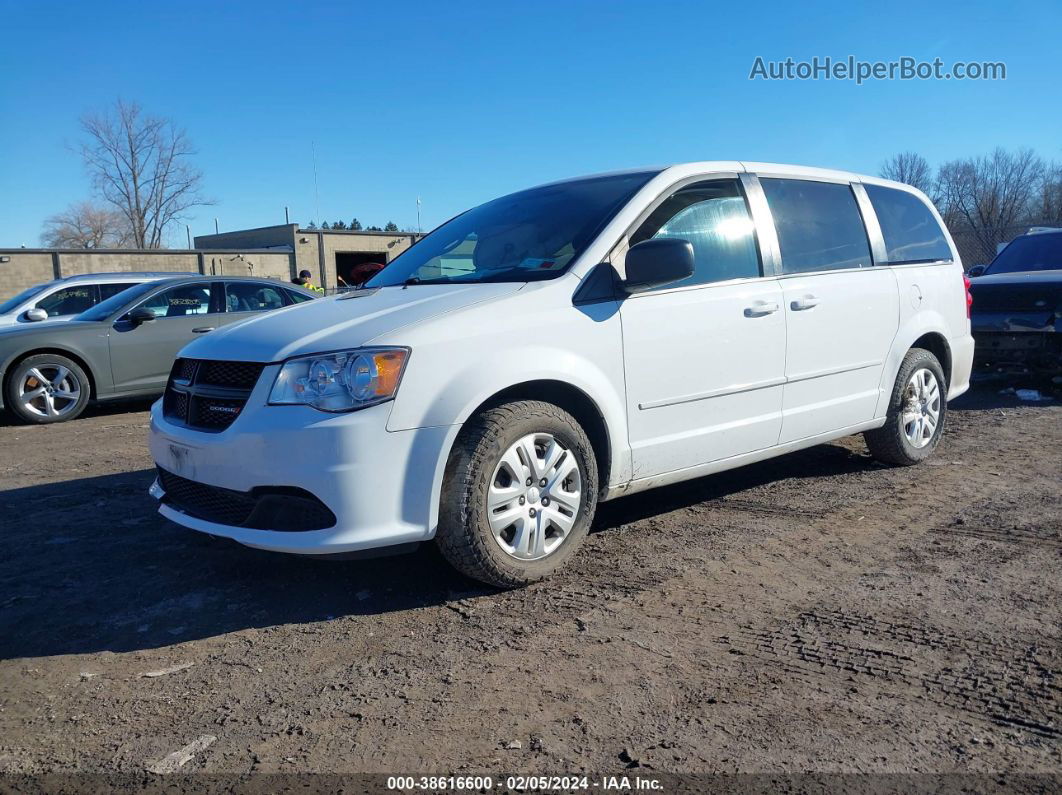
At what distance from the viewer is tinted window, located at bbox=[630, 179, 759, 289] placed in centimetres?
424

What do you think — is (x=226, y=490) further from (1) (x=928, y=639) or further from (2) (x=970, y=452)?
(2) (x=970, y=452)

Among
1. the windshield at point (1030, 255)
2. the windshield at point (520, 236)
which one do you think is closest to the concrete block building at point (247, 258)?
the windshield at point (1030, 255)

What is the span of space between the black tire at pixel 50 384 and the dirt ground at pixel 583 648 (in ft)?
13.6

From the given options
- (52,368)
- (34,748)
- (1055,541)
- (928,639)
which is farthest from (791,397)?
(52,368)

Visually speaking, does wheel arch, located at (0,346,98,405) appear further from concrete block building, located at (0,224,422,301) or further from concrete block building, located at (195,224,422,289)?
concrete block building, located at (195,224,422,289)

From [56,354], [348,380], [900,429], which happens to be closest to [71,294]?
[56,354]

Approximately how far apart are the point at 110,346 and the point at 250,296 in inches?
67.3

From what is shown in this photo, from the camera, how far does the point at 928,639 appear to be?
9.93 feet

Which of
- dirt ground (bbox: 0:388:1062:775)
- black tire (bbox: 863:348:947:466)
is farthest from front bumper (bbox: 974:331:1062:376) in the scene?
dirt ground (bbox: 0:388:1062:775)

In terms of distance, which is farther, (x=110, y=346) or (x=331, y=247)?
(x=331, y=247)

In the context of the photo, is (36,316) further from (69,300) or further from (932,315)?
(932,315)

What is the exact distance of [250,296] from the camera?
998 cm

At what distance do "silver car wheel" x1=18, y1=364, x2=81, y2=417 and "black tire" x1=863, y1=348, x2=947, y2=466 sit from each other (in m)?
7.72

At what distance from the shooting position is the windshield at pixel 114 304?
9000 millimetres
